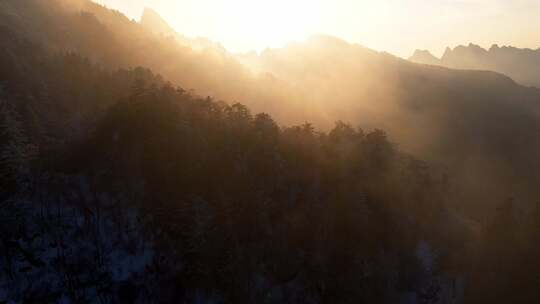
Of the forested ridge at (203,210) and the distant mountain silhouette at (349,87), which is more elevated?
the distant mountain silhouette at (349,87)

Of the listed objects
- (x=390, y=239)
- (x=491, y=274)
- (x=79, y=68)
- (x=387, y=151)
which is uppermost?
(x=79, y=68)

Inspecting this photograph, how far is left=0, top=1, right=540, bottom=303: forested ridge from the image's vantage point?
4272 cm

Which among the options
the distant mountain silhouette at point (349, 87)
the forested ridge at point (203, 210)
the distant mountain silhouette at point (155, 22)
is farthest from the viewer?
the distant mountain silhouette at point (155, 22)

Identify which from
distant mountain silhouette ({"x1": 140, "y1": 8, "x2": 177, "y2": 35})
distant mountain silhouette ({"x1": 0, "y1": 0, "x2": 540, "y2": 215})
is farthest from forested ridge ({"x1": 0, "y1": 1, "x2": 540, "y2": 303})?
distant mountain silhouette ({"x1": 140, "y1": 8, "x2": 177, "y2": 35})

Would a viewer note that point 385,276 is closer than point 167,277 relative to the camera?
No

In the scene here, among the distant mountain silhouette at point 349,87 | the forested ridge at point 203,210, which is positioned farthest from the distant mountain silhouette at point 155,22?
the forested ridge at point 203,210

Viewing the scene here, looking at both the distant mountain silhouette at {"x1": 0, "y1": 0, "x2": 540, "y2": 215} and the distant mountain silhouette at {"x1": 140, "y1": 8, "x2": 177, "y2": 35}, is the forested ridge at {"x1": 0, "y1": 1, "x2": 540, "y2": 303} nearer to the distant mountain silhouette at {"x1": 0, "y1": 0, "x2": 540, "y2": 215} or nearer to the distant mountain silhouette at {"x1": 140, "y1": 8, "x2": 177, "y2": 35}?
the distant mountain silhouette at {"x1": 0, "y1": 0, "x2": 540, "y2": 215}

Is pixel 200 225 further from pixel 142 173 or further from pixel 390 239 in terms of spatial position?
pixel 390 239

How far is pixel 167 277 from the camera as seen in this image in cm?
4444

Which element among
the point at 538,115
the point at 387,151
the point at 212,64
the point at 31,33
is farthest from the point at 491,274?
the point at 538,115

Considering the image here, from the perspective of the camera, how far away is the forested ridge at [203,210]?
140ft

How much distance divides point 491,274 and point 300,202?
32210 mm

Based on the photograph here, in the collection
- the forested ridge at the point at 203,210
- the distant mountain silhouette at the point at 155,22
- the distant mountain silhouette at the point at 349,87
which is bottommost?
the forested ridge at the point at 203,210

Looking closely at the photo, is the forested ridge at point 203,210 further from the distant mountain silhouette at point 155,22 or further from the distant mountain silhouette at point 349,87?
the distant mountain silhouette at point 155,22
